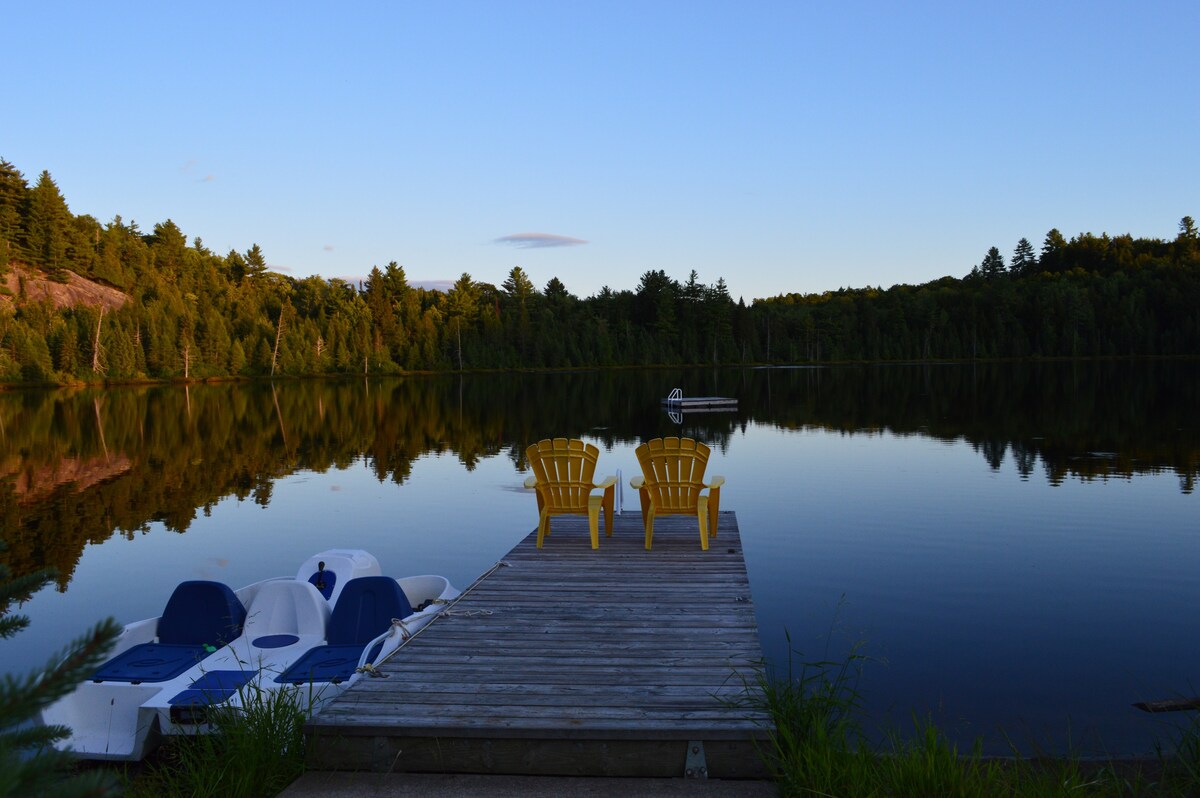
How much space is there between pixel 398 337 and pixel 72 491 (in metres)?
71.6

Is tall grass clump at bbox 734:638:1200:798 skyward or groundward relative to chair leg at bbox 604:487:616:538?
groundward

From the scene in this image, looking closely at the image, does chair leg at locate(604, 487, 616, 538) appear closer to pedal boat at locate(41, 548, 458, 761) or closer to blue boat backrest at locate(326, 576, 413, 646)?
pedal boat at locate(41, 548, 458, 761)

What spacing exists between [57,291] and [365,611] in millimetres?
75731

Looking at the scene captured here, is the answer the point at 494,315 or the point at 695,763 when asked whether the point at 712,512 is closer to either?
the point at 695,763

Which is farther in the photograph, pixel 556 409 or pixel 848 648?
pixel 556 409

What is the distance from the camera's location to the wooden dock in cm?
380

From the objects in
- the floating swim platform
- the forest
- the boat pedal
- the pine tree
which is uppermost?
the forest

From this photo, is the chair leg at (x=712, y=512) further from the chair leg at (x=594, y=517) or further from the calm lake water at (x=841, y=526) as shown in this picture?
the chair leg at (x=594, y=517)

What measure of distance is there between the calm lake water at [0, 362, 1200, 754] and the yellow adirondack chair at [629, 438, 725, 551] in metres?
0.73

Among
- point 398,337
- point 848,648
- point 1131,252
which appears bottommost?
point 848,648

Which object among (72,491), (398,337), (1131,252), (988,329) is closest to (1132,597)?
(72,491)

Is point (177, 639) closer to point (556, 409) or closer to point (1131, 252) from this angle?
point (556, 409)

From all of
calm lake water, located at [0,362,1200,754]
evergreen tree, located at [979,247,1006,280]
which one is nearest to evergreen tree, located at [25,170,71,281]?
calm lake water, located at [0,362,1200,754]

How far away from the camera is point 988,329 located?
10225cm
